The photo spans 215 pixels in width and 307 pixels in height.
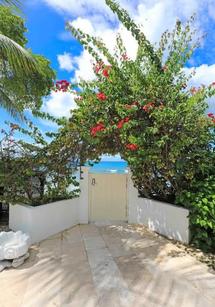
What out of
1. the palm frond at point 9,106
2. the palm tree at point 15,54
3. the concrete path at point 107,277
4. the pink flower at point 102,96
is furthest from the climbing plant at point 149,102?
the concrete path at point 107,277

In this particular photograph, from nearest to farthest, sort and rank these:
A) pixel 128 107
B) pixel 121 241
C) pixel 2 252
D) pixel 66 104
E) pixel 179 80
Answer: pixel 2 252
pixel 128 107
pixel 179 80
pixel 121 241
pixel 66 104

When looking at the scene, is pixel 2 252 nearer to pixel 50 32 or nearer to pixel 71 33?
pixel 71 33

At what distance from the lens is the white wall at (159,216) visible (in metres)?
6.18

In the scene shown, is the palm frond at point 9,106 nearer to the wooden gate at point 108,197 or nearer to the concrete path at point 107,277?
the wooden gate at point 108,197

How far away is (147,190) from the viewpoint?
7672 millimetres

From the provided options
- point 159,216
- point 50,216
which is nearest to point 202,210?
point 159,216

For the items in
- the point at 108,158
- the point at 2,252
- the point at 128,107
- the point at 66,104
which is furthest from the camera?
the point at 108,158

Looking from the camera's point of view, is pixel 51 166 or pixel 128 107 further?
pixel 51 166

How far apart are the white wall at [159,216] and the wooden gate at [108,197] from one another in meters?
0.29

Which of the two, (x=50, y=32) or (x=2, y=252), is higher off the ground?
(x=50, y=32)

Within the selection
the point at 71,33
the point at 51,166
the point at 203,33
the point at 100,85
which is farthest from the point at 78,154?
the point at 203,33

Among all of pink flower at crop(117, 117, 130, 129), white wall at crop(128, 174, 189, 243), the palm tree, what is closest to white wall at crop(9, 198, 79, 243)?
white wall at crop(128, 174, 189, 243)

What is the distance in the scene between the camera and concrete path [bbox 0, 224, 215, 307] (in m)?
3.61

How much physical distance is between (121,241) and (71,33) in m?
5.23
